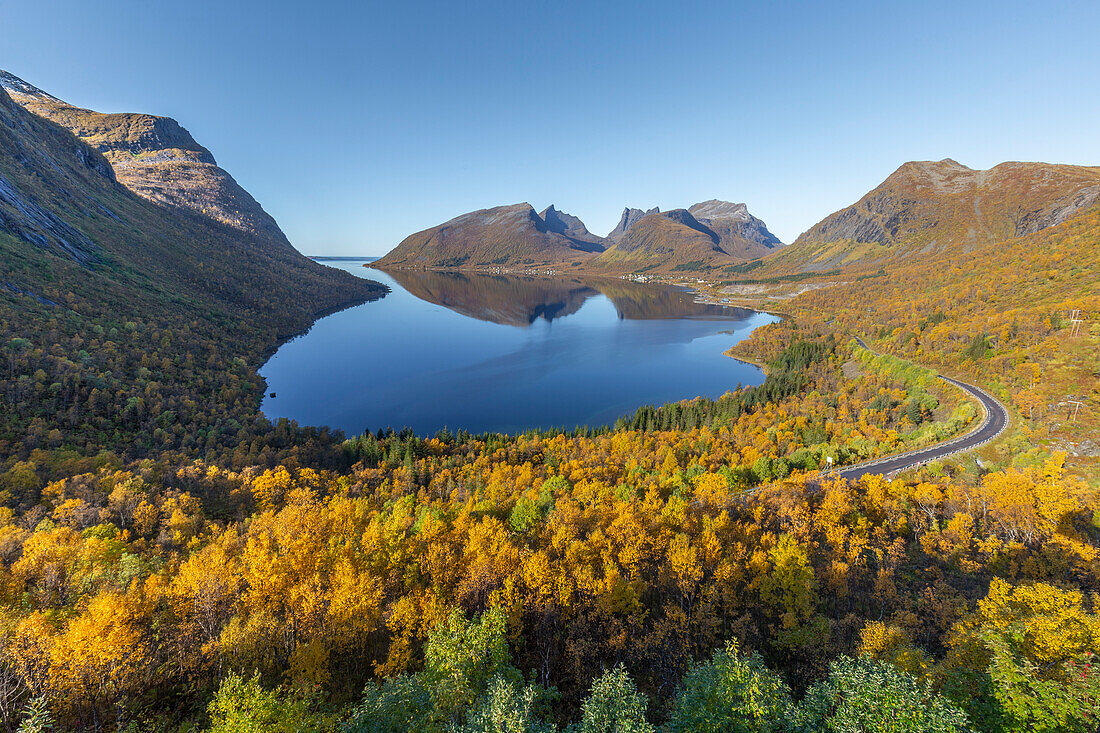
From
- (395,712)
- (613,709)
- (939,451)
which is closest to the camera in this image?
(613,709)

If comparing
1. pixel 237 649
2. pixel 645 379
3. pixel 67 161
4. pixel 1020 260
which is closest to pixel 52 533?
pixel 237 649

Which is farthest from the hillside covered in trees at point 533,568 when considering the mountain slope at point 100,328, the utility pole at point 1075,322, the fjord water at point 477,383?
the fjord water at point 477,383

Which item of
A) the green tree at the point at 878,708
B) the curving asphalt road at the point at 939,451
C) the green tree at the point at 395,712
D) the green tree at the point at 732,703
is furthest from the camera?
the curving asphalt road at the point at 939,451

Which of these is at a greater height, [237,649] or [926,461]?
[237,649]

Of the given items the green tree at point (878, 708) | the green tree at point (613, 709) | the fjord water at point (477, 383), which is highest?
the green tree at point (878, 708)

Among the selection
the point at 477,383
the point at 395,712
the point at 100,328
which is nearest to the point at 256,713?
the point at 395,712

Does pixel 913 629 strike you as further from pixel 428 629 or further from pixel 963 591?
pixel 428 629

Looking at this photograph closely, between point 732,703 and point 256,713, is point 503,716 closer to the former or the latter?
point 256,713

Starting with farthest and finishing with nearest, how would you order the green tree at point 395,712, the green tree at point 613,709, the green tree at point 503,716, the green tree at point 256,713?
1. the green tree at point 395,712
2. the green tree at point 613,709
3. the green tree at point 256,713
4. the green tree at point 503,716

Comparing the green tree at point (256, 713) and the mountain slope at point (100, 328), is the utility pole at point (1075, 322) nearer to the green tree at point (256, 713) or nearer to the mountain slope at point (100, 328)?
the green tree at point (256, 713)

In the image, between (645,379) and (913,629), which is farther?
(645,379)

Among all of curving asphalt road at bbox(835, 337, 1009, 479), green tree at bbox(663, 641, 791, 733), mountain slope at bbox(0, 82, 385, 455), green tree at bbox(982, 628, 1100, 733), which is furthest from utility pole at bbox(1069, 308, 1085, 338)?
mountain slope at bbox(0, 82, 385, 455)
